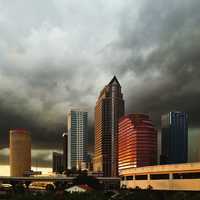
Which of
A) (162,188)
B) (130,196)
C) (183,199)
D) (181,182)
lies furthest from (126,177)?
(183,199)

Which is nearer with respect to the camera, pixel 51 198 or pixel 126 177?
pixel 51 198

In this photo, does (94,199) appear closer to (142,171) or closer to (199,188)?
(199,188)

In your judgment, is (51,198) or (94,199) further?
(51,198)

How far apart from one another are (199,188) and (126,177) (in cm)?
5482

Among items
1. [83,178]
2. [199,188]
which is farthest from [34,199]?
[83,178]

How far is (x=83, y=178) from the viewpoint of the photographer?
626 feet

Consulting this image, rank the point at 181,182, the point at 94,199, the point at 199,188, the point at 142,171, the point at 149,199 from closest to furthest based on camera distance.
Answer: the point at 94,199
the point at 149,199
the point at 199,188
the point at 181,182
the point at 142,171

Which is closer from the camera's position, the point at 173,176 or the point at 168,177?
the point at 173,176

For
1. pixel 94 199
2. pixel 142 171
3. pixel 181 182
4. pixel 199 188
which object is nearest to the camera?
pixel 94 199

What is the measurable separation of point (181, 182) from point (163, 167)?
11377 millimetres

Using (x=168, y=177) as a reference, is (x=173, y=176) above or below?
above

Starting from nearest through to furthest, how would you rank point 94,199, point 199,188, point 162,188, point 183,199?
point 183,199 < point 94,199 < point 199,188 < point 162,188

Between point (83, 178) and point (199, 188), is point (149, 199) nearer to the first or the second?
point (199, 188)

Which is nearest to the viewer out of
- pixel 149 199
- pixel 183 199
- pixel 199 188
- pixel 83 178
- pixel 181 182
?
pixel 183 199
